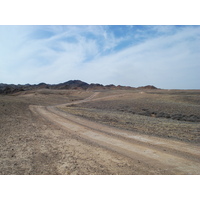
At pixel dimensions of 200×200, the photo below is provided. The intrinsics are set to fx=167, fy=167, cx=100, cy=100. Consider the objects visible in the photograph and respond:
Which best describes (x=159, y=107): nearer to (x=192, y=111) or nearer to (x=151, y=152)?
(x=192, y=111)

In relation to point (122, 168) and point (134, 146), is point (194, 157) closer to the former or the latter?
point (134, 146)

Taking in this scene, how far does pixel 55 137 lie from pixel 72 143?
1399 mm

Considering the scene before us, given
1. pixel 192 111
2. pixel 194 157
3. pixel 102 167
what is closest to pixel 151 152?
pixel 194 157

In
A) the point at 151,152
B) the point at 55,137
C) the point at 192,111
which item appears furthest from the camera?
the point at 192,111

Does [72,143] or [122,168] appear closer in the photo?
[122,168]

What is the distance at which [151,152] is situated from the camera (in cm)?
632

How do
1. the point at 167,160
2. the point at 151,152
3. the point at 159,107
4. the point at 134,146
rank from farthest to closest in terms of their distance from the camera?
the point at 159,107, the point at 134,146, the point at 151,152, the point at 167,160

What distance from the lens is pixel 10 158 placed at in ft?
18.6

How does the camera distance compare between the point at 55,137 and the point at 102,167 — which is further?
the point at 55,137
